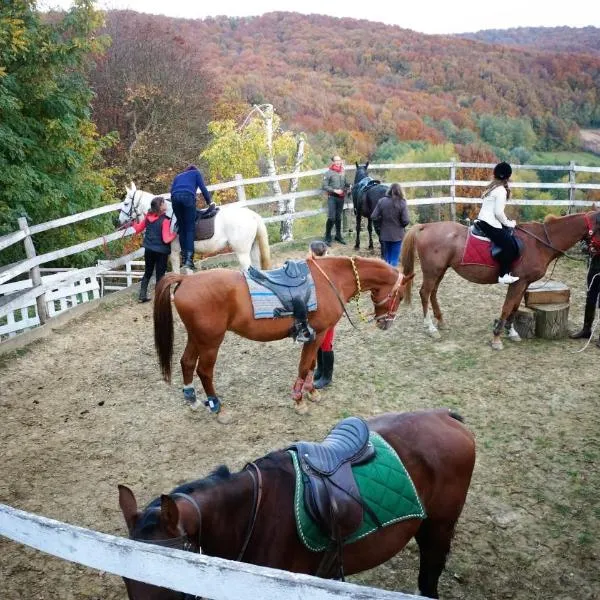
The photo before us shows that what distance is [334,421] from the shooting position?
5598mm

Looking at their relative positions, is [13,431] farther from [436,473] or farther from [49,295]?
[436,473]

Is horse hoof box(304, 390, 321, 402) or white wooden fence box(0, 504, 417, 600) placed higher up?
white wooden fence box(0, 504, 417, 600)

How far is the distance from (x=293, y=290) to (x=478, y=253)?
2.92m

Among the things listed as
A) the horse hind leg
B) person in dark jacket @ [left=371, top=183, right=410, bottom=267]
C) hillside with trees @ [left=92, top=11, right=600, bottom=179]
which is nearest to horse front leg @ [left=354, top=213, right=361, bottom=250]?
person in dark jacket @ [left=371, top=183, right=410, bottom=267]

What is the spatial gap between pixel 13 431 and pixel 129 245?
15.5 meters

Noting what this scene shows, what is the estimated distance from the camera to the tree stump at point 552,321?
284 inches

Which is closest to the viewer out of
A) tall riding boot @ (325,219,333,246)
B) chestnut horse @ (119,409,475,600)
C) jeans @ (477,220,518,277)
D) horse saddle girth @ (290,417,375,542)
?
chestnut horse @ (119,409,475,600)

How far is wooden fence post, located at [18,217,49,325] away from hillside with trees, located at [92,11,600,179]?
47.4 ft

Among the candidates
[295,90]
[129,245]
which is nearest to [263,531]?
[129,245]

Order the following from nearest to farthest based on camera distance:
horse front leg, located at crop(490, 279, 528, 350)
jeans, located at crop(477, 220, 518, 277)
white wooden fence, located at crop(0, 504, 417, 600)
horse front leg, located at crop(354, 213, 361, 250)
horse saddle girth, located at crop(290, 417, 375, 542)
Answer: white wooden fence, located at crop(0, 504, 417, 600) < horse saddle girth, located at crop(290, 417, 375, 542) < jeans, located at crop(477, 220, 518, 277) < horse front leg, located at crop(490, 279, 528, 350) < horse front leg, located at crop(354, 213, 361, 250)

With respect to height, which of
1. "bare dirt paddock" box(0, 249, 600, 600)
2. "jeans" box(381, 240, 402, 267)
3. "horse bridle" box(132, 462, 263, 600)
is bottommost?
"bare dirt paddock" box(0, 249, 600, 600)

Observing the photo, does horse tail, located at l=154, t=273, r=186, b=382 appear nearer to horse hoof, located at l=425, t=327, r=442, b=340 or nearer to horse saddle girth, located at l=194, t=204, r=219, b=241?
horse saddle girth, located at l=194, t=204, r=219, b=241

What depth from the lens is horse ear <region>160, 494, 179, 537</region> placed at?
2000mm

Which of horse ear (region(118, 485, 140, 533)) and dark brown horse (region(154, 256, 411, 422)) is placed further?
dark brown horse (region(154, 256, 411, 422))
